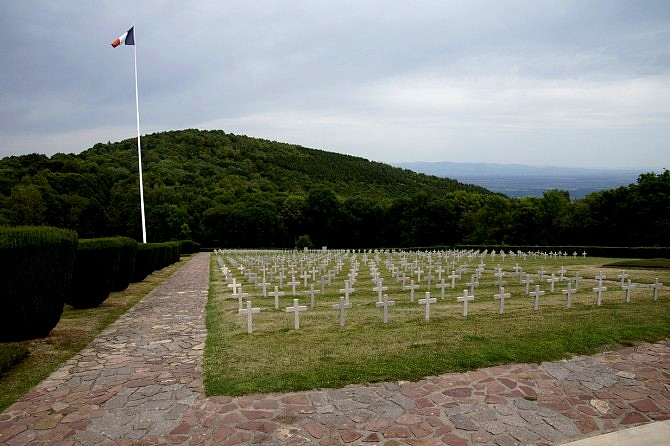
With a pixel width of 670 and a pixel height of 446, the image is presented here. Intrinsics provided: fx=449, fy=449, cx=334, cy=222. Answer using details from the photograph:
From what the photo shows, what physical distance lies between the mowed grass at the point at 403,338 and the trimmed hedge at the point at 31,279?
2968 millimetres

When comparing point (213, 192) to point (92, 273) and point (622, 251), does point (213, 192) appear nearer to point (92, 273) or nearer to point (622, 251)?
point (622, 251)

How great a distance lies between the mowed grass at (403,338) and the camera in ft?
19.2

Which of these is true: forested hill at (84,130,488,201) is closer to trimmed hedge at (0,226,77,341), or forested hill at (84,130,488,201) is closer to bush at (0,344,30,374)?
trimmed hedge at (0,226,77,341)

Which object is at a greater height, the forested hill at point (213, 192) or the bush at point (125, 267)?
the forested hill at point (213, 192)

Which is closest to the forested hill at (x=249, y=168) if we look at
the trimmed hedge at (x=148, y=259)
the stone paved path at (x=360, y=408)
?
the trimmed hedge at (x=148, y=259)

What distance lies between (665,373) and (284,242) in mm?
66534

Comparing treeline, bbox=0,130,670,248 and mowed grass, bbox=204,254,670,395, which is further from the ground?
treeline, bbox=0,130,670,248

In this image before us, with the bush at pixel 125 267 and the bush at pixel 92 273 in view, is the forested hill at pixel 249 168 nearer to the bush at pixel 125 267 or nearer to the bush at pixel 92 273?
the bush at pixel 125 267

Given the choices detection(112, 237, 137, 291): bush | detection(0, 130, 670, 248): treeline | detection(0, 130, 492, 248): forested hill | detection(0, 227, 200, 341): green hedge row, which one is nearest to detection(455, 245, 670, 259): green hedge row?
detection(0, 130, 670, 248): treeline

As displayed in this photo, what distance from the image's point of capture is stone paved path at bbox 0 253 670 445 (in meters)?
4.28

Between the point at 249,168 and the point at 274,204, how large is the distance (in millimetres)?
19608

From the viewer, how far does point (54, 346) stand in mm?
7773

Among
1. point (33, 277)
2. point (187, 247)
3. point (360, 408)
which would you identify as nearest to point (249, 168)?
point (187, 247)

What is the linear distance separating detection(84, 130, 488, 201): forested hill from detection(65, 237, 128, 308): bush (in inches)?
2380
